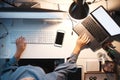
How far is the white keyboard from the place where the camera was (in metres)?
1.81

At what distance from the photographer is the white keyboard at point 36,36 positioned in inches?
71.1

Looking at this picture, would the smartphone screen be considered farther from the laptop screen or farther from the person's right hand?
the laptop screen

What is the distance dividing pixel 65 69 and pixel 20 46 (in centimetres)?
36

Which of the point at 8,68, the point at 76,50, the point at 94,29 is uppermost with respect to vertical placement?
the point at 94,29

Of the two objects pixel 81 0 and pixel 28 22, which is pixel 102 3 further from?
pixel 28 22

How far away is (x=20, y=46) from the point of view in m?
1.78

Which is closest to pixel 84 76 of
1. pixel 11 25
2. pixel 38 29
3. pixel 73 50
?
pixel 73 50

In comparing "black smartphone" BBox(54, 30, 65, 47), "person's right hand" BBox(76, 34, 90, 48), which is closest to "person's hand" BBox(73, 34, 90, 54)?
"person's right hand" BBox(76, 34, 90, 48)

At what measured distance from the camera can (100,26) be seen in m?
1.75

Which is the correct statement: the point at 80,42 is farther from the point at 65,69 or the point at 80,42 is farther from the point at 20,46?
the point at 20,46

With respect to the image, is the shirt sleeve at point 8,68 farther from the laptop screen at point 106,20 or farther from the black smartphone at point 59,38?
the laptop screen at point 106,20

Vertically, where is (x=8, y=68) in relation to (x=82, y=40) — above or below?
below

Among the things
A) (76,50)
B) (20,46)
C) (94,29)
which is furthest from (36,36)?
(94,29)

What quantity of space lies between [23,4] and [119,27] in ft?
2.25
